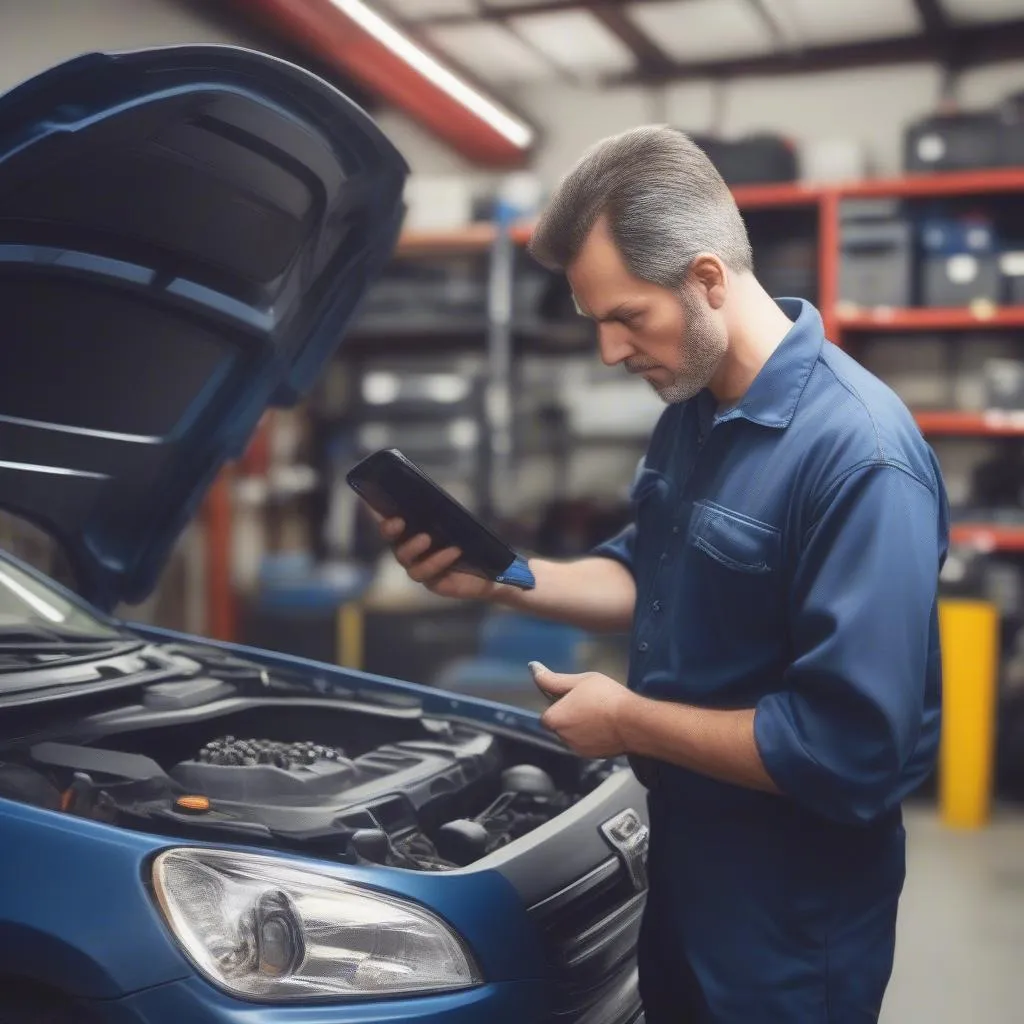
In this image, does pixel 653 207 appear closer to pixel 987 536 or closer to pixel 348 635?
pixel 987 536

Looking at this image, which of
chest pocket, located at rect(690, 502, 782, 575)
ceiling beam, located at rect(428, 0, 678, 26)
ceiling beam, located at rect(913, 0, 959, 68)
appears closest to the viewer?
chest pocket, located at rect(690, 502, 782, 575)

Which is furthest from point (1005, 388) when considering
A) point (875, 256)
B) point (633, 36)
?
point (633, 36)

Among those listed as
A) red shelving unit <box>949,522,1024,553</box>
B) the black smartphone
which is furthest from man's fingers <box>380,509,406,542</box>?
red shelving unit <box>949,522,1024,553</box>

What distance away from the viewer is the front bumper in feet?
3.85

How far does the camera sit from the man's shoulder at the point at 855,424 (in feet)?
4.10

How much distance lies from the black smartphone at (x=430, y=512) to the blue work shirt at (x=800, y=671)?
240mm

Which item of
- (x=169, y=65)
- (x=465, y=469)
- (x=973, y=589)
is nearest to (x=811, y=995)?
(x=169, y=65)

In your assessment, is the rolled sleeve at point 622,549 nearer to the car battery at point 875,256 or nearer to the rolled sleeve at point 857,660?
the rolled sleeve at point 857,660

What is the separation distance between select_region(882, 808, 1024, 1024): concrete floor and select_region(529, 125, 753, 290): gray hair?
2.00 metres

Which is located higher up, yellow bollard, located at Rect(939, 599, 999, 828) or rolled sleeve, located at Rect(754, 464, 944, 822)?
rolled sleeve, located at Rect(754, 464, 944, 822)

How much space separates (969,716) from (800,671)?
11.3 ft

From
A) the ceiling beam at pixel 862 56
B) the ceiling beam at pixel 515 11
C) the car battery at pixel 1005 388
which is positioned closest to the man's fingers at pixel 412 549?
the car battery at pixel 1005 388

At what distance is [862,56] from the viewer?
6.19m

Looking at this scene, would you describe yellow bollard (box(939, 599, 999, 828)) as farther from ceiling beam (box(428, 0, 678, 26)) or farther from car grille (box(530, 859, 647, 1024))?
ceiling beam (box(428, 0, 678, 26))
